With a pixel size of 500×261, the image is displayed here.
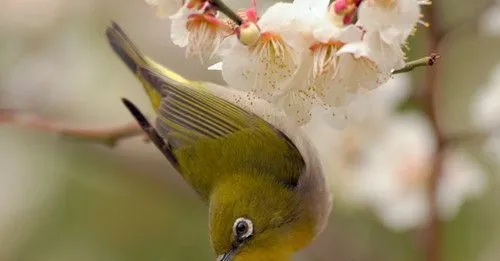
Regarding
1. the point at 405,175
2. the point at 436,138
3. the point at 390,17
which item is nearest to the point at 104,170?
the point at 405,175

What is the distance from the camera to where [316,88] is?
112cm

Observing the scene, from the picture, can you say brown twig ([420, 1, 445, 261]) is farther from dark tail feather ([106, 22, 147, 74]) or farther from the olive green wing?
dark tail feather ([106, 22, 147, 74])

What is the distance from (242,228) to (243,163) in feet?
0.56

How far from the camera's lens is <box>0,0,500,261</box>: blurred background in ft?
8.08

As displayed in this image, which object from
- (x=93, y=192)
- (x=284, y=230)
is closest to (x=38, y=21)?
(x=93, y=192)

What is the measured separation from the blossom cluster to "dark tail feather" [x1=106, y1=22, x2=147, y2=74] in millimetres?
659

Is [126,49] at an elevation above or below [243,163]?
above

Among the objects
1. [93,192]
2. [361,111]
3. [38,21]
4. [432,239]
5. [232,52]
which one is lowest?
[93,192]

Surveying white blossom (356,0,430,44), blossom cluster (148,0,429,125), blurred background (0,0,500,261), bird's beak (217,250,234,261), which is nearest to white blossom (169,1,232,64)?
blossom cluster (148,0,429,125)

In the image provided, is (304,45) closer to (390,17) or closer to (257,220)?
(390,17)

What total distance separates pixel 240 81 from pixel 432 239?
466 mm

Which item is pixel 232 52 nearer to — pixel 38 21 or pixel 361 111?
pixel 361 111

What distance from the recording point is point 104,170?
282cm

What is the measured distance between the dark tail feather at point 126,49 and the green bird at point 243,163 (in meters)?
0.05
